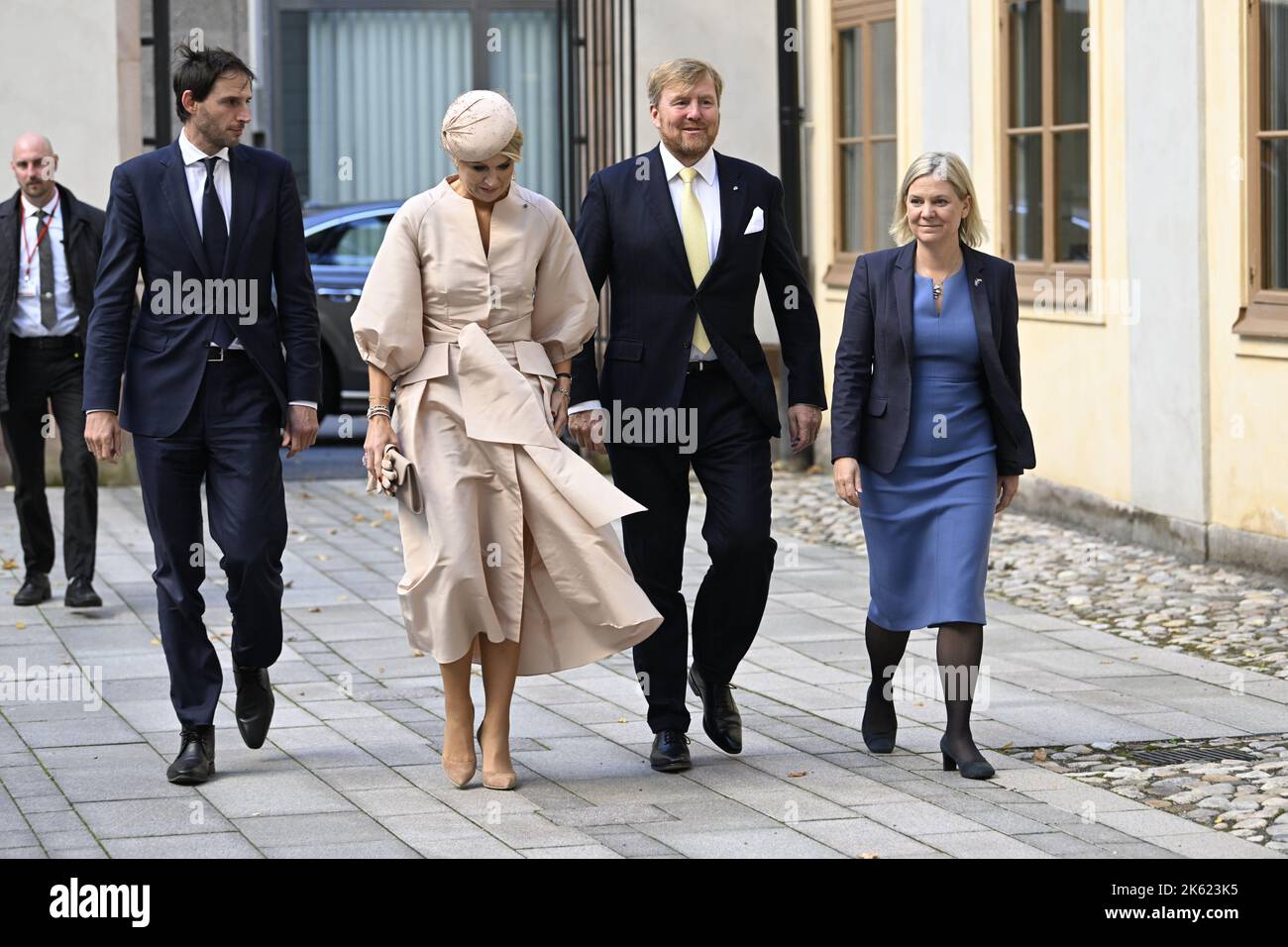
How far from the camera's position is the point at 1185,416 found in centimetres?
1083

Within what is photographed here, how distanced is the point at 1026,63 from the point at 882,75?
77.7 inches

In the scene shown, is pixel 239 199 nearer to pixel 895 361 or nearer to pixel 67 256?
pixel 895 361

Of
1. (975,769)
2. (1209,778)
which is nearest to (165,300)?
(975,769)

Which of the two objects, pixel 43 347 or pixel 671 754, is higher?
pixel 43 347

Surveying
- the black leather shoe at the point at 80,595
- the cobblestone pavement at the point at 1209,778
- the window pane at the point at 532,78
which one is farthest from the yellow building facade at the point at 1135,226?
the window pane at the point at 532,78

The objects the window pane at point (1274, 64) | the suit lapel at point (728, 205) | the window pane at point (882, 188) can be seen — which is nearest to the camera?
the suit lapel at point (728, 205)

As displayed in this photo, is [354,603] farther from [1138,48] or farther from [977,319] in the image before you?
[1138,48]

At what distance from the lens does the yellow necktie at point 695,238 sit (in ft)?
21.0

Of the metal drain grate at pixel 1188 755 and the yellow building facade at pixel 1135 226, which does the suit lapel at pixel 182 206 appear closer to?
the metal drain grate at pixel 1188 755

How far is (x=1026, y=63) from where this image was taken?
42.3 ft

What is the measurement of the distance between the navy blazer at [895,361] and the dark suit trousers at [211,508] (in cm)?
167

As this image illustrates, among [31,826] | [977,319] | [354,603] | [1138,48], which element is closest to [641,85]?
[1138,48]

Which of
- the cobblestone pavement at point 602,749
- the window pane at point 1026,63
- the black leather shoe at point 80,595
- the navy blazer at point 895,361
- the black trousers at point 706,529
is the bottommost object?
the cobblestone pavement at point 602,749

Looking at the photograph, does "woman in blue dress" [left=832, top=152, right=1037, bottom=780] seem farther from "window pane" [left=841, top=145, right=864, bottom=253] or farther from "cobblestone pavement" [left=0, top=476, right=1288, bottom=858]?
"window pane" [left=841, top=145, right=864, bottom=253]
